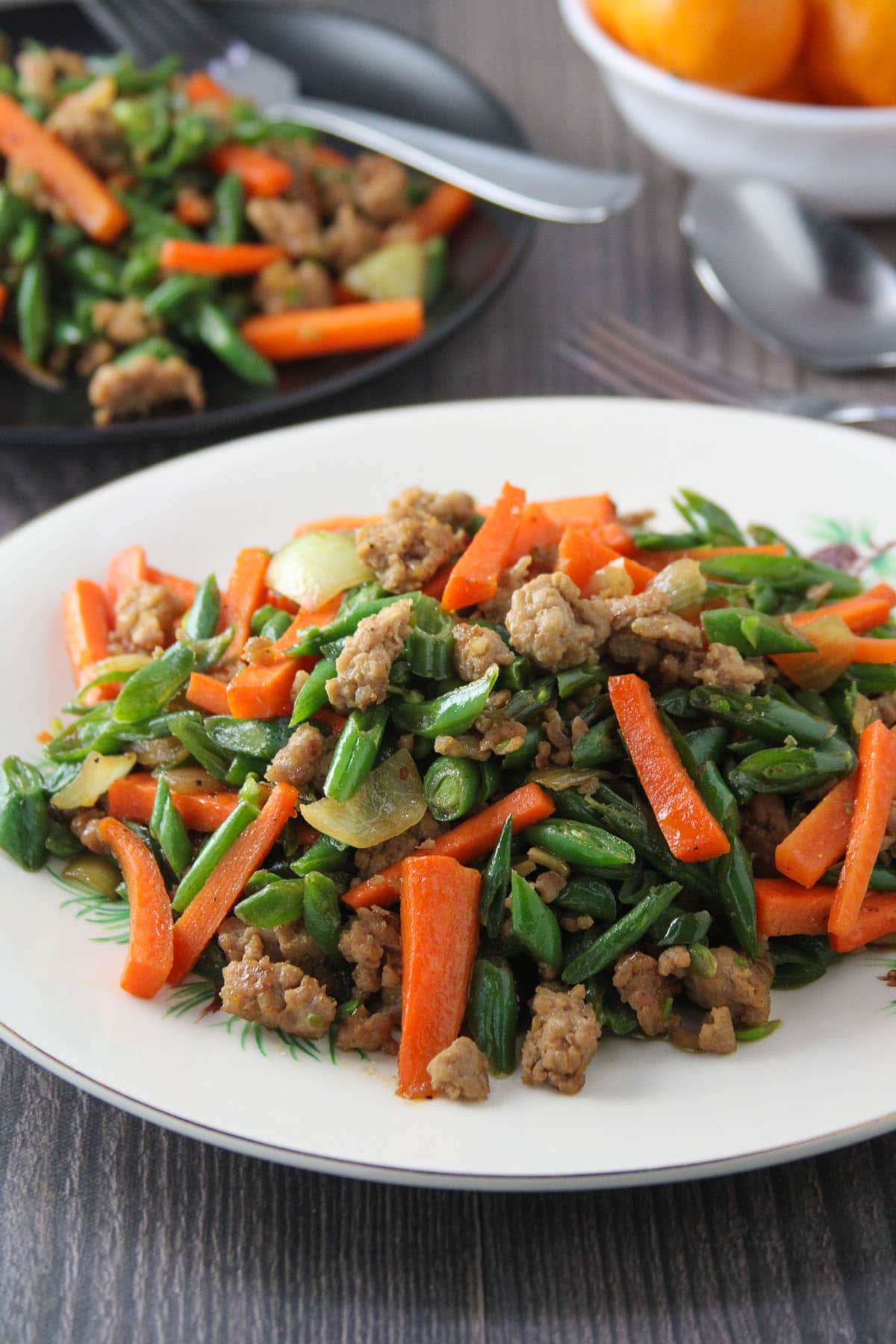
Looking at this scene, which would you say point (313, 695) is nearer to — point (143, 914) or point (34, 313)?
point (143, 914)

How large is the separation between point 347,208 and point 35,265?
1.38m

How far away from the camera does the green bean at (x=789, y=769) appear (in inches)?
125

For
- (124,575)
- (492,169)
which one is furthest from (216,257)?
(124,575)

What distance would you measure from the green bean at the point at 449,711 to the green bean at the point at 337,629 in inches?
10.1

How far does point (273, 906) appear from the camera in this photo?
305cm

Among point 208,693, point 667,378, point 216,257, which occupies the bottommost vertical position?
point 667,378

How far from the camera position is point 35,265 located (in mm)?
5504

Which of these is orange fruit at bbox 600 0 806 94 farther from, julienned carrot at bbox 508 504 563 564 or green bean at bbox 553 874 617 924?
green bean at bbox 553 874 617 924

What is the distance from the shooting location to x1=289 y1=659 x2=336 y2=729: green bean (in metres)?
3.22

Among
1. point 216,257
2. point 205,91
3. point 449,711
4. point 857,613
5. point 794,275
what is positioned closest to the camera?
point 449,711

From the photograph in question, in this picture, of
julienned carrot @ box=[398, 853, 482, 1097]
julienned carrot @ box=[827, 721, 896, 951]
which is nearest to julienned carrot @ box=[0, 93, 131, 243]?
julienned carrot @ box=[398, 853, 482, 1097]

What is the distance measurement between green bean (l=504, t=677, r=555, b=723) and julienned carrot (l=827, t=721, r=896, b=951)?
0.78 m

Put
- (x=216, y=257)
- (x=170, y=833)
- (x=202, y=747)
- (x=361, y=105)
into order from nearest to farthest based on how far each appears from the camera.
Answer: (x=170, y=833)
(x=202, y=747)
(x=216, y=257)
(x=361, y=105)

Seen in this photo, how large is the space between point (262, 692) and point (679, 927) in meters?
1.15
